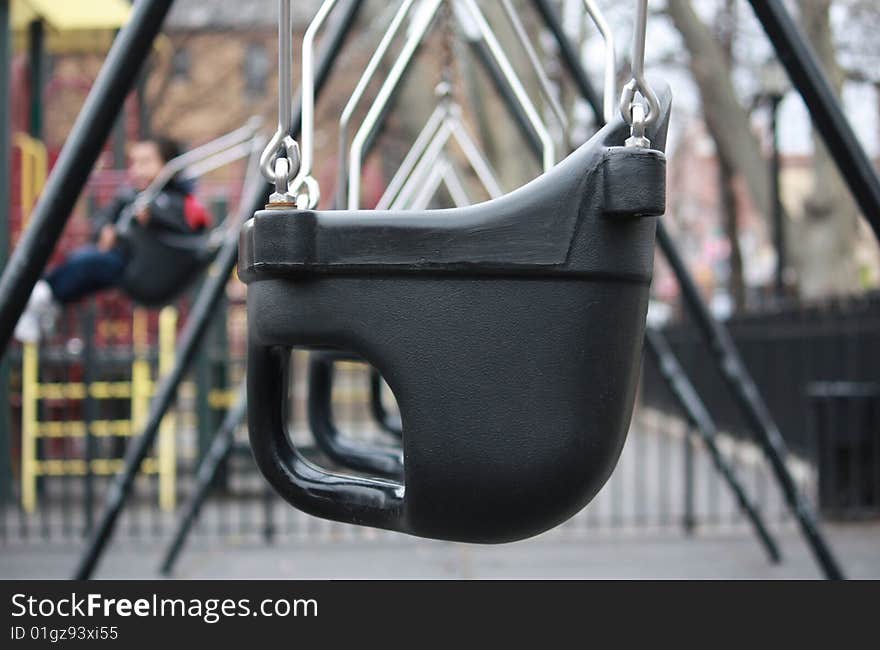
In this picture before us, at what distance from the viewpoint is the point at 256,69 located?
3797 cm

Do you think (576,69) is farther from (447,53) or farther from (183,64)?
(183,64)

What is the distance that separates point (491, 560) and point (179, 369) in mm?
2262

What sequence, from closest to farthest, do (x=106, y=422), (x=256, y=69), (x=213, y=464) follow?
(x=213, y=464) → (x=106, y=422) → (x=256, y=69)

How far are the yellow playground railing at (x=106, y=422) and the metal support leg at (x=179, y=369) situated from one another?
332cm

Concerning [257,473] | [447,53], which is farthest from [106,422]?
[447,53]

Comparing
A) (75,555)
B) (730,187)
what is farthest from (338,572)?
(730,187)

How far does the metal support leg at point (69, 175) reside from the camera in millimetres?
2461

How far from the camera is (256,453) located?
1.72 metres

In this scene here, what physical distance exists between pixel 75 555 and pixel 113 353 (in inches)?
78.7

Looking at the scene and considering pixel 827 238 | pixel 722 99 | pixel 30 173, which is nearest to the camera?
pixel 30 173

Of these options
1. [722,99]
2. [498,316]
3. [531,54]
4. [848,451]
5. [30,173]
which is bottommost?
[848,451]

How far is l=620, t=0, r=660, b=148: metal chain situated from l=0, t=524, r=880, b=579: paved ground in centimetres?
424

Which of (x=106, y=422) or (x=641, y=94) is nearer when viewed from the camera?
(x=641, y=94)

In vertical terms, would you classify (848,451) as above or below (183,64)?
below
